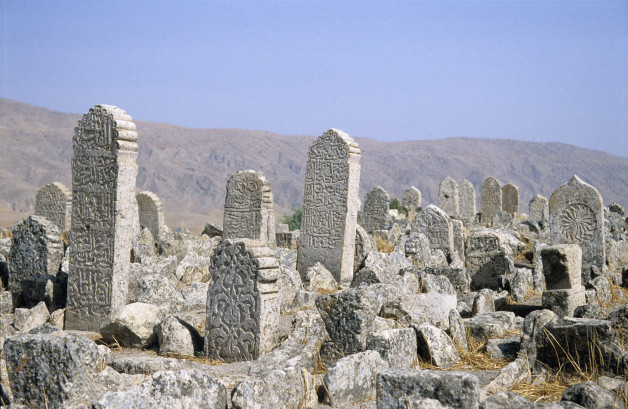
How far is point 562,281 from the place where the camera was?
27.6 feet

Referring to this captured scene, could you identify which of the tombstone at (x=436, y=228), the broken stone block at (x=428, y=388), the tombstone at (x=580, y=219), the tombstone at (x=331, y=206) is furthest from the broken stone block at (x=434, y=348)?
the tombstone at (x=580, y=219)

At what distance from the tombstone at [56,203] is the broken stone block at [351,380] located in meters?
13.7

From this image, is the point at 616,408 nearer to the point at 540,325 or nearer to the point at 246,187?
the point at 540,325

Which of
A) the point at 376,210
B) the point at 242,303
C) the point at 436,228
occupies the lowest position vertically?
the point at 242,303

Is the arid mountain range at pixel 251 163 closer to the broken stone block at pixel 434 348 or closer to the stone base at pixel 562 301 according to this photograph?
the stone base at pixel 562 301

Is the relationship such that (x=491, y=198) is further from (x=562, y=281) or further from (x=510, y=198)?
(x=562, y=281)

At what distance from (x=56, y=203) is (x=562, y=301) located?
13.6m

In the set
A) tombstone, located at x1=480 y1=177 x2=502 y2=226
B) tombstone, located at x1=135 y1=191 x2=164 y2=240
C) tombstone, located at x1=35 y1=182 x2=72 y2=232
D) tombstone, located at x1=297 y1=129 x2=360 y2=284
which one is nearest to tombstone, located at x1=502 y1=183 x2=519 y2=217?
tombstone, located at x1=480 y1=177 x2=502 y2=226

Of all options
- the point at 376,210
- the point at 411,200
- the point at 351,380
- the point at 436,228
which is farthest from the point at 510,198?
the point at 351,380

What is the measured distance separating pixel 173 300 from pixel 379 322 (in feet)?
9.87

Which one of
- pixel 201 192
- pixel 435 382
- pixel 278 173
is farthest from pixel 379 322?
pixel 278 173

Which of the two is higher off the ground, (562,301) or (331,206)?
(331,206)

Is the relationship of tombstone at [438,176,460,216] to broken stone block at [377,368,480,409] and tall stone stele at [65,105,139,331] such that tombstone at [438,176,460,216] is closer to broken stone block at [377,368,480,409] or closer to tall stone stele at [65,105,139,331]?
tall stone stele at [65,105,139,331]

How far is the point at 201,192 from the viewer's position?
67.3 m
